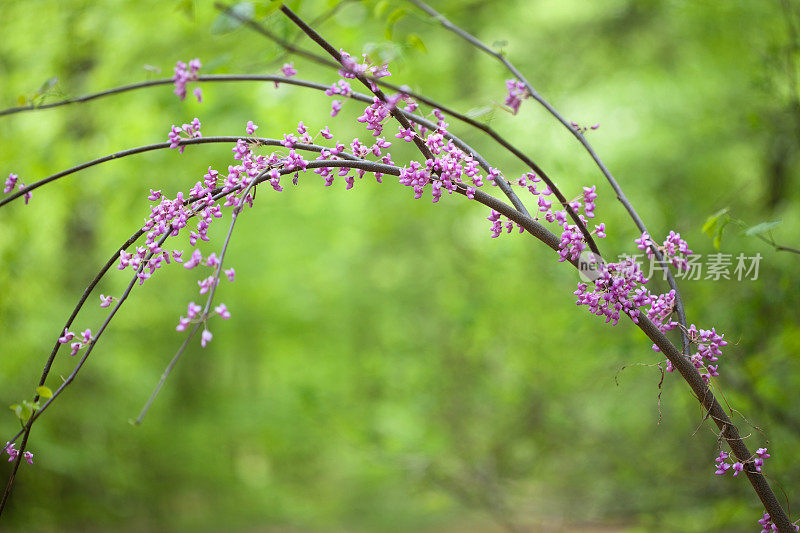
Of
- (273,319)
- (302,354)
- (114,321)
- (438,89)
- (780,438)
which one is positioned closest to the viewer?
(780,438)

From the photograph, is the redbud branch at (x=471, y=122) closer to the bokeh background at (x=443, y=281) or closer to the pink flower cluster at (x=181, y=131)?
the pink flower cluster at (x=181, y=131)

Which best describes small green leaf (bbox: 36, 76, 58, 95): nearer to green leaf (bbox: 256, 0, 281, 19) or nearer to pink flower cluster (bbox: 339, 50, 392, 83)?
green leaf (bbox: 256, 0, 281, 19)

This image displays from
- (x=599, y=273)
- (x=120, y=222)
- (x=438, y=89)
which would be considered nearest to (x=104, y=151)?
(x=120, y=222)

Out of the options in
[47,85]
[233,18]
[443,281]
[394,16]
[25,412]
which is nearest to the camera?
[233,18]

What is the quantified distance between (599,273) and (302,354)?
7391mm

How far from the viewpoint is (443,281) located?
20.2ft

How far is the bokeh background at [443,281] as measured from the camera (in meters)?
3.57

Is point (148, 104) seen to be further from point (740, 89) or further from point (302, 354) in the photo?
point (302, 354)

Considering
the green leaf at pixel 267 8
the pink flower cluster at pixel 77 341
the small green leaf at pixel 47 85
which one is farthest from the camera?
the small green leaf at pixel 47 85

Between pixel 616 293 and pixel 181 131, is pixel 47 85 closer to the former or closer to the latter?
pixel 181 131

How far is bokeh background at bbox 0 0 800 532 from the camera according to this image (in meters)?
3.57

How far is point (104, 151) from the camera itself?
435 centimetres

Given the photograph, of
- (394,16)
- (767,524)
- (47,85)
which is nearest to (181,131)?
(47,85)

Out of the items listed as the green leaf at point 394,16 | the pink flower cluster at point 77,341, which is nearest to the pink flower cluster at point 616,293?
the green leaf at point 394,16
